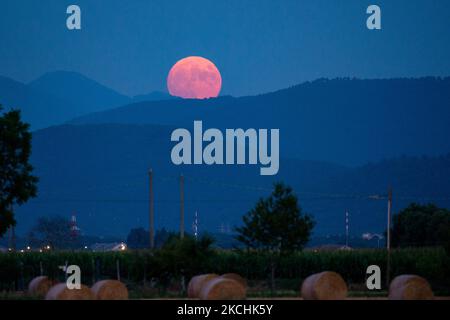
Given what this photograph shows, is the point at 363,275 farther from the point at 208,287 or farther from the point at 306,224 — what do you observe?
the point at 208,287

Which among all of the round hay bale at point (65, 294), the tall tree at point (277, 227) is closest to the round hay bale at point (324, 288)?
the round hay bale at point (65, 294)

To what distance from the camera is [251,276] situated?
70.0m

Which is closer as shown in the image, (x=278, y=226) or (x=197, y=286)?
(x=197, y=286)

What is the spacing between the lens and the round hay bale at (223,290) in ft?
128

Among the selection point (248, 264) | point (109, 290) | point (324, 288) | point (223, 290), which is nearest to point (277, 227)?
point (248, 264)

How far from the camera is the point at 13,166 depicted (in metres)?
51.0

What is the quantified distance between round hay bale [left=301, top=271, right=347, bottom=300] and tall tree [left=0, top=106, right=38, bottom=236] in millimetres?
17571

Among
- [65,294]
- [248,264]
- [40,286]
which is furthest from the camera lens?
[248,264]

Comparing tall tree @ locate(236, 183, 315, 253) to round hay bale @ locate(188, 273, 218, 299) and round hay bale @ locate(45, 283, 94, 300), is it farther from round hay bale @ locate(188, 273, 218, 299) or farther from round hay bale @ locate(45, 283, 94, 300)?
round hay bale @ locate(45, 283, 94, 300)

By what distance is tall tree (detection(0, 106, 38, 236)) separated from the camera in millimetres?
50500

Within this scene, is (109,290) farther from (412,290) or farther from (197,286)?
(412,290)

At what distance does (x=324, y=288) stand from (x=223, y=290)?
4795 mm

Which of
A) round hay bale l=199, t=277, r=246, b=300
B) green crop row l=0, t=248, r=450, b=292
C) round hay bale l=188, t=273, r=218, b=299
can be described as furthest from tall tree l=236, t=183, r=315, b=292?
round hay bale l=199, t=277, r=246, b=300
